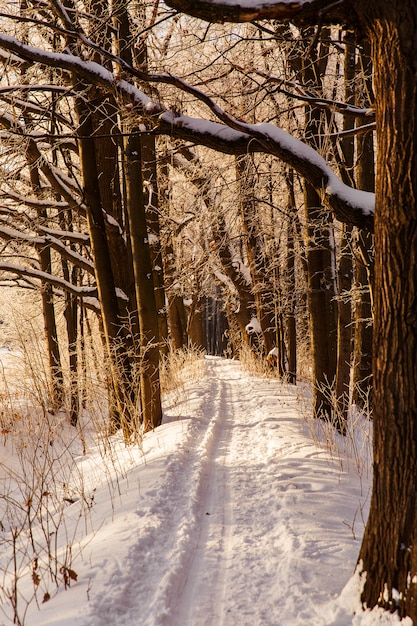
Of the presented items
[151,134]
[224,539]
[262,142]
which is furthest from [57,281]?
[224,539]

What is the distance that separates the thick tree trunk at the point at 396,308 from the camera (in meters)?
2.35

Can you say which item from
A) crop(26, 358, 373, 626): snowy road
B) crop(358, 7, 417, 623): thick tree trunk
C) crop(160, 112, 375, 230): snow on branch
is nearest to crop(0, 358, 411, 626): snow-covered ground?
crop(26, 358, 373, 626): snowy road

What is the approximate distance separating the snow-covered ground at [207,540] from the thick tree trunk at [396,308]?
29cm

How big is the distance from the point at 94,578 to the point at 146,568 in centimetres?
35

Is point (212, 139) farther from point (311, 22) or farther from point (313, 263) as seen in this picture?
point (313, 263)

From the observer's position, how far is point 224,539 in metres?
3.65

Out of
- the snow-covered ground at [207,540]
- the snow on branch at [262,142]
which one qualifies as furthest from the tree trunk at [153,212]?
the snow on branch at [262,142]

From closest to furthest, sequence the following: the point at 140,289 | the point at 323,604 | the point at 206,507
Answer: the point at 323,604 → the point at 206,507 → the point at 140,289

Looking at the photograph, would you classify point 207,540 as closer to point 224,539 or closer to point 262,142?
point 224,539

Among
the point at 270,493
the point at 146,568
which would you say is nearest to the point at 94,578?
the point at 146,568

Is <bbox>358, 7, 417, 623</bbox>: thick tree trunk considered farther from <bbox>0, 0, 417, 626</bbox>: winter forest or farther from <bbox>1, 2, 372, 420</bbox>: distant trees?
<bbox>1, 2, 372, 420</bbox>: distant trees

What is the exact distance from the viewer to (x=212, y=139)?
3779mm

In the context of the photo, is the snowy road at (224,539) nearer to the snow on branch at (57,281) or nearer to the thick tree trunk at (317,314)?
the thick tree trunk at (317,314)

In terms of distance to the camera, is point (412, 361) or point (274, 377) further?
point (274, 377)
